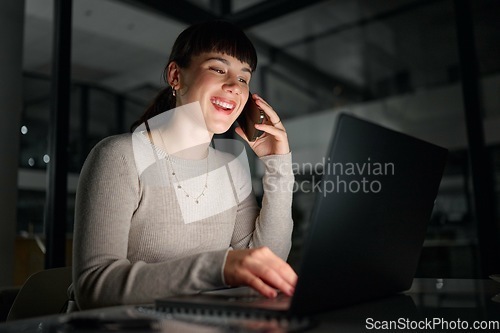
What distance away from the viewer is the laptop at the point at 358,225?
583 millimetres

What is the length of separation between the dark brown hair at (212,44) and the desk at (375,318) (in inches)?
35.4

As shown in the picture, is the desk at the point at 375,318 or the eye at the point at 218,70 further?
the eye at the point at 218,70

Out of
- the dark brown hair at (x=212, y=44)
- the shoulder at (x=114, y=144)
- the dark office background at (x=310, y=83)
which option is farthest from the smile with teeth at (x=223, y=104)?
the dark office background at (x=310, y=83)

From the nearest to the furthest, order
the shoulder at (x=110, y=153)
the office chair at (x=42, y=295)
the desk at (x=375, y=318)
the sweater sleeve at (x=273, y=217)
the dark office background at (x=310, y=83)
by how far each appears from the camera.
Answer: the desk at (x=375, y=318), the shoulder at (x=110, y=153), the office chair at (x=42, y=295), the sweater sleeve at (x=273, y=217), the dark office background at (x=310, y=83)

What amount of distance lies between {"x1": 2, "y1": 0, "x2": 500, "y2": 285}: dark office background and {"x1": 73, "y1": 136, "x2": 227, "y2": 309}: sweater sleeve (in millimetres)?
1337

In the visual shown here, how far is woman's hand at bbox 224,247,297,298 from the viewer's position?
0.73m

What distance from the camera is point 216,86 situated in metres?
1.40

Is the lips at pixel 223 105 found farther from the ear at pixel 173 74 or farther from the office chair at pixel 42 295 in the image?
the office chair at pixel 42 295

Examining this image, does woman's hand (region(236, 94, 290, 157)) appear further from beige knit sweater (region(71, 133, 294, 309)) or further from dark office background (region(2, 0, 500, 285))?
dark office background (region(2, 0, 500, 285))

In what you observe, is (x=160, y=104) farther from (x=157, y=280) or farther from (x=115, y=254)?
(x=157, y=280)

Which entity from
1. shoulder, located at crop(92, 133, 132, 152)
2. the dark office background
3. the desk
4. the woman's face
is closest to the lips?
the woman's face

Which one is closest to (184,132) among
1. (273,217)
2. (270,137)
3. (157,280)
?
(270,137)

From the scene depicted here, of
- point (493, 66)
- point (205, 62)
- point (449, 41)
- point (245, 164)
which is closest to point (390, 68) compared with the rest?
point (449, 41)

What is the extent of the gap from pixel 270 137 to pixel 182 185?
354 mm
